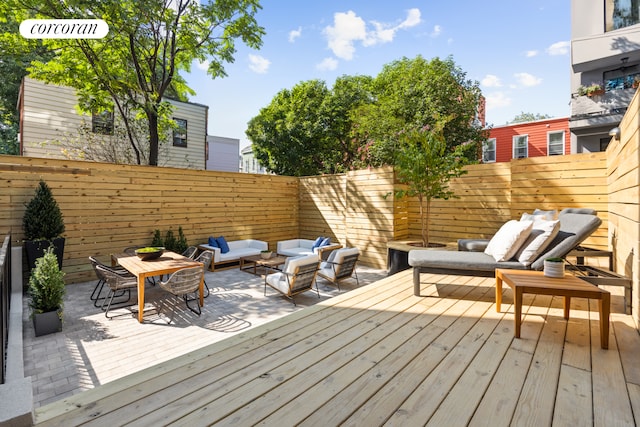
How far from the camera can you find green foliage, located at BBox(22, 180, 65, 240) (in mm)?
5836

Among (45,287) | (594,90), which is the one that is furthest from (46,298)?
(594,90)

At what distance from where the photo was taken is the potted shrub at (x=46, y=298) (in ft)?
13.1

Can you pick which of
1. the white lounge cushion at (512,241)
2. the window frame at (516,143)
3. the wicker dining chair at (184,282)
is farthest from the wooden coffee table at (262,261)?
the window frame at (516,143)

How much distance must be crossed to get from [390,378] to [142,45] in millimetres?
9506

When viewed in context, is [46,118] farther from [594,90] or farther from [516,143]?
[516,143]

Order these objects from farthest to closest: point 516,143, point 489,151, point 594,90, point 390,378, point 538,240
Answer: point 489,151
point 516,143
point 594,90
point 538,240
point 390,378

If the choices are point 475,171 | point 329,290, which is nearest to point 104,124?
point 329,290

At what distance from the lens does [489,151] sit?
15836 mm

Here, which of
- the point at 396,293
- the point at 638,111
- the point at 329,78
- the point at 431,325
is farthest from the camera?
the point at 329,78

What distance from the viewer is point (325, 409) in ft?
5.30

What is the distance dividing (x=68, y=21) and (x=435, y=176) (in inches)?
351

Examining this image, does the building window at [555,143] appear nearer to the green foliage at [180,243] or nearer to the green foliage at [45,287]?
the green foliage at [180,243]

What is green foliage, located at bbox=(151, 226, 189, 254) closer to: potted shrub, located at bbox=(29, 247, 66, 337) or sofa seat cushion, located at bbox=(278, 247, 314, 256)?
sofa seat cushion, located at bbox=(278, 247, 314, 256)

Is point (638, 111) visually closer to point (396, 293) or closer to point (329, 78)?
point (396, 293)
